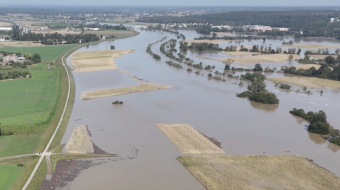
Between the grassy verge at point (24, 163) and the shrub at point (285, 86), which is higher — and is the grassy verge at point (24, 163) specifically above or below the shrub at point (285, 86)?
below

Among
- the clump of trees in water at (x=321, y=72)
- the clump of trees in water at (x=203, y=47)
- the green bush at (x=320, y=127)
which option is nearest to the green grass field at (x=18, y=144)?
the green bush at (x=320, y=127)

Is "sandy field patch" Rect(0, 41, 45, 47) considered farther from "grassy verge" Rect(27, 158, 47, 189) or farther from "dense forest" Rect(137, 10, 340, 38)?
"dense forest" Rect(137, 10, 340, 38)

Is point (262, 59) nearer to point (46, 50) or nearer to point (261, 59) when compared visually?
point (261, 59)

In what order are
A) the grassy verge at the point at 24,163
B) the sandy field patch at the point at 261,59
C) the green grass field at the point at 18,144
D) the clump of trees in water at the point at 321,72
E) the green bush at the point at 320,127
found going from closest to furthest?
the grassy verge at the point at 24,163
the green grass field at the point at 18,144
the green bush at the point at 320,127
the clump of trees in water at the point at 321,72
the sandy field patch at the point at 261,59

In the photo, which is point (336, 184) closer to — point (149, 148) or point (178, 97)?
point (149, 148)

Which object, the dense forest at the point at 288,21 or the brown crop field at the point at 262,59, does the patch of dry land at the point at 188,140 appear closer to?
the brown crop field at the point at 262,59

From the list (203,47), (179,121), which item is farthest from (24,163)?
(203,47)

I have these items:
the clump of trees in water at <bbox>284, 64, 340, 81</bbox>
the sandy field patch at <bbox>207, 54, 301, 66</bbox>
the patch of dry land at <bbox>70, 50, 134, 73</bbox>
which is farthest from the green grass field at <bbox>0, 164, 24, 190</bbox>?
the sandy field patch at <bbox>207, 54, 301, 66</bbox>
